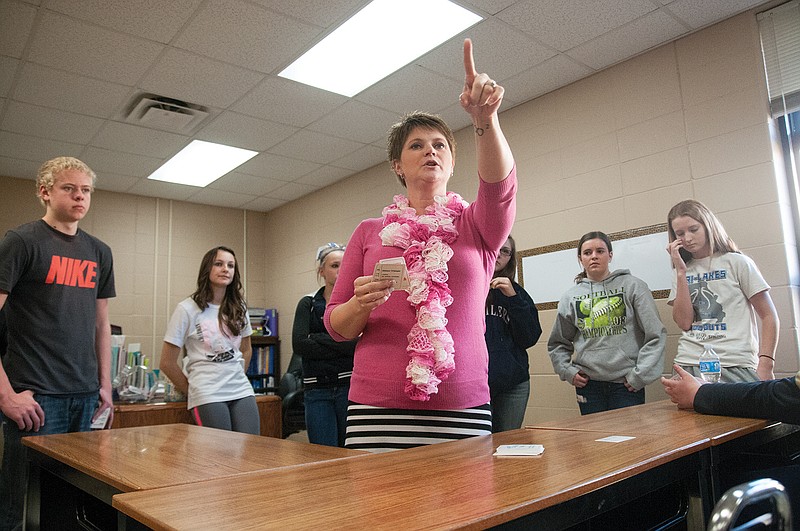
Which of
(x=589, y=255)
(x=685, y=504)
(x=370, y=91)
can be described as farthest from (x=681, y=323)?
(x=370, y=91)

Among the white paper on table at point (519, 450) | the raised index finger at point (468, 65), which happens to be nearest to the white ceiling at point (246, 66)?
the raised index finger at point (468, 65)

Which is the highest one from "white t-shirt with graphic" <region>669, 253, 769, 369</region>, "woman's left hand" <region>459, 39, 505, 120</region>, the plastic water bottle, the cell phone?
"woman's left hand" <region>459, 39, 505, 120</region>

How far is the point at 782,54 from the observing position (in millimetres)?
2947

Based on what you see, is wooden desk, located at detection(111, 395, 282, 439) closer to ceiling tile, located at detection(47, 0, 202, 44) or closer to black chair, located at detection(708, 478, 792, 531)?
ceiling tile, located at detection(47, 0, 202, 44)

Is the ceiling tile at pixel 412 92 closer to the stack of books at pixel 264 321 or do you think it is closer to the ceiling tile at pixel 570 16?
the ceiling tile at pixel 570 16

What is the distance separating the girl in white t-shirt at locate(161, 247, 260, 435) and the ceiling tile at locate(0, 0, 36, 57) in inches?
61.0

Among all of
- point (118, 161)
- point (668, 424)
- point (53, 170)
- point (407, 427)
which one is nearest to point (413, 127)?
point (407, 427)

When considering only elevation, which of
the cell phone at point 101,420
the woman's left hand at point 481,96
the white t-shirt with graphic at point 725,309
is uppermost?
the woman's left hand at point 481,96

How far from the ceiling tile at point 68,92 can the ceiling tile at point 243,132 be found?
0.69m

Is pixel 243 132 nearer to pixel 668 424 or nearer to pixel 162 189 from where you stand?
pixel 162 189

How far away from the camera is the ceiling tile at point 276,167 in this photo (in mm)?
5191

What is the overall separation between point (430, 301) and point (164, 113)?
11.4 feet

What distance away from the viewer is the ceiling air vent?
3979mm

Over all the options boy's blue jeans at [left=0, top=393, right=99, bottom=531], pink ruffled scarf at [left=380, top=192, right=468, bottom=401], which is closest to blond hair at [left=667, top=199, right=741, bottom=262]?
pink ruffled scarf at [left=380, top=192, right=468, bottom=401]
